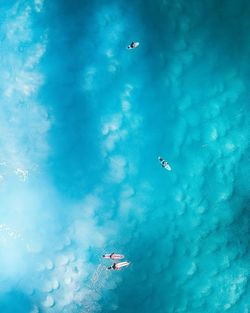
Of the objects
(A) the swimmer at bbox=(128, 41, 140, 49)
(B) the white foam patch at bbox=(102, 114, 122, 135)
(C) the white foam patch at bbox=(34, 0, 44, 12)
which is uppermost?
(C) the white foam patch at bbox=(34, 0, 44, 12)

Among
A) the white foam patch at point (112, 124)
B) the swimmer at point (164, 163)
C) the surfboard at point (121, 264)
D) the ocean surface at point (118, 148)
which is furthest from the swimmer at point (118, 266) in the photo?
the white foam patch at point (112, 124)

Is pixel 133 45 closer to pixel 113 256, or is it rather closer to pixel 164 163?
pixel 164 163

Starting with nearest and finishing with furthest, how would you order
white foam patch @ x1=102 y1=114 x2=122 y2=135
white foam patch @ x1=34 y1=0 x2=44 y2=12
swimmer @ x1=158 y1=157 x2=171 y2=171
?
white foam patch @ x1=34 y1=0 x2=44 y2=12, white foam patch @ x1=102 y1=114 x2=122 y2=135, swimmer @ x1=158 y1=157 x2=171 y2=171

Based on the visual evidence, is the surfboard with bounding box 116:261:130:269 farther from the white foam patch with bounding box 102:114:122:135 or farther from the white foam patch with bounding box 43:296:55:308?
the white foam patch with bounding box 102:114:122:135

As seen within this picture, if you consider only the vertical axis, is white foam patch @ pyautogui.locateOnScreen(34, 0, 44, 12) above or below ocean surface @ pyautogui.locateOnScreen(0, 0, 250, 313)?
above

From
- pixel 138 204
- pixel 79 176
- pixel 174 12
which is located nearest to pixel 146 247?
pixel 138 204

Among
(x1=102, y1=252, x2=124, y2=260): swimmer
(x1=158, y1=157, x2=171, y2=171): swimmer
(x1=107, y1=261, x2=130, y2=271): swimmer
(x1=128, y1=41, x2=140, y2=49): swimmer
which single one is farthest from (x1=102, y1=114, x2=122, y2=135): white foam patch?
(x1=107, y1=261, x2=130, y2=271): swimmer

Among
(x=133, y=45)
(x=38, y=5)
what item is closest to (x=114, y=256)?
(x=133, y=45)

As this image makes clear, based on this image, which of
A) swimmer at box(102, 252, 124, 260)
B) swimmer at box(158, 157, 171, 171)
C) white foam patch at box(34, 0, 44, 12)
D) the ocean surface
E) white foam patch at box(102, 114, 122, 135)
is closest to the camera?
white foam patch at box(34, 0, 44, 12)
